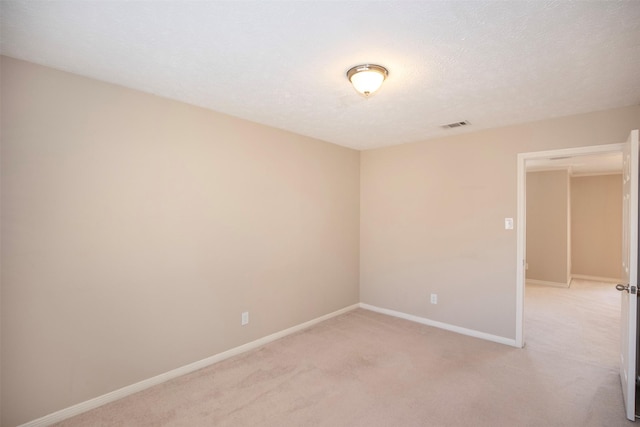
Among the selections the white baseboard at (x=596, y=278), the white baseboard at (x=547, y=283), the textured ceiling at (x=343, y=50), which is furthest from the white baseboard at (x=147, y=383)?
the white baseboard at (x=596, y=278)

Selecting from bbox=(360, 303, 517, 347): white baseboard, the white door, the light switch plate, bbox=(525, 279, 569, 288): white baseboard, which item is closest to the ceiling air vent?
the light switch plate

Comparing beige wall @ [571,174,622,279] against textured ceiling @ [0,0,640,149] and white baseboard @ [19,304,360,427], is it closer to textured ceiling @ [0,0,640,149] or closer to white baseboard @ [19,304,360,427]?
textured ceiling @ [0,0,640,149]

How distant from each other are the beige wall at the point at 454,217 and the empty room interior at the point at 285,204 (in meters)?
0.03

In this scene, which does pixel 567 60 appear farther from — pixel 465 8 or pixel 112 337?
pixel 112 337

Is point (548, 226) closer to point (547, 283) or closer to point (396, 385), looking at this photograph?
point (547, 283)

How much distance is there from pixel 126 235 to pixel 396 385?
2.57 meters

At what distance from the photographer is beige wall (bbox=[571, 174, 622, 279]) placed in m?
6.95

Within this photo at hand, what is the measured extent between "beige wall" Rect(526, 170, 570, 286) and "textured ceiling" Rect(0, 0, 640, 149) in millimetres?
4245

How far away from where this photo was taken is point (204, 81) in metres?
2.44

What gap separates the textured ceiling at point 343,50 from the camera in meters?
1.60

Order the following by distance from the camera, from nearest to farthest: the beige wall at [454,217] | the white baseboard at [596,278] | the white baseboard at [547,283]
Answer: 1. the beige wall at [454,217]
2. the white baseboard at [547,283]
3. the white baseboard at [596,278]

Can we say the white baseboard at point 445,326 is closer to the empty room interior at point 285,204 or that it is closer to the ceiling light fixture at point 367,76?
the empty room interior at point 285,204

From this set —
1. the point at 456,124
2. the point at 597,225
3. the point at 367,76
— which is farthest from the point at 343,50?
the point at 597,225

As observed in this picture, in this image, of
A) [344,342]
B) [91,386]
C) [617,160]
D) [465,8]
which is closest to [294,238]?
[344,342]
